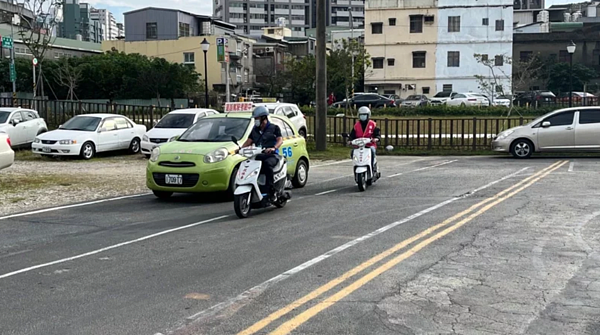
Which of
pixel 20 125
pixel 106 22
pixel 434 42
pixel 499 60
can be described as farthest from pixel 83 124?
pixel 106 22

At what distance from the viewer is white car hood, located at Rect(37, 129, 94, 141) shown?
21.3 meters

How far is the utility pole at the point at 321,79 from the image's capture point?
23.8 meters

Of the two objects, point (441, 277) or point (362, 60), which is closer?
point (441, 277)

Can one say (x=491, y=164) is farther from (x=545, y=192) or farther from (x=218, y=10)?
(x=218, y=10)

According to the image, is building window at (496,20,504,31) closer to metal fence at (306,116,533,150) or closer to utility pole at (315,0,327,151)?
metal fence at (306,116,533,150)

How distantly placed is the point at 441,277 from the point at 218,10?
128m

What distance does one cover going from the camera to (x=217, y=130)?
13219mm

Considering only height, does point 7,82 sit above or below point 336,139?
above

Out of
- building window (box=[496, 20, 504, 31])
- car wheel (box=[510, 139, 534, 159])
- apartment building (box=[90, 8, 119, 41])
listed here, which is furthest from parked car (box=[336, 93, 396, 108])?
apartment building (box=[90, 8, 119, 41])

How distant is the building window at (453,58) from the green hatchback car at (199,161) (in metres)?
54.4

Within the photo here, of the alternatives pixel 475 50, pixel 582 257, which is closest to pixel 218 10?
pixel 475 50

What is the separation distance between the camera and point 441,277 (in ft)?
22.5

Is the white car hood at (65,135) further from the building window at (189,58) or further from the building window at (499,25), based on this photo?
the building window at (499,25)

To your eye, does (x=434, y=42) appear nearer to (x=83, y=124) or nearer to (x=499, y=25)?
(x=499, y=25)
